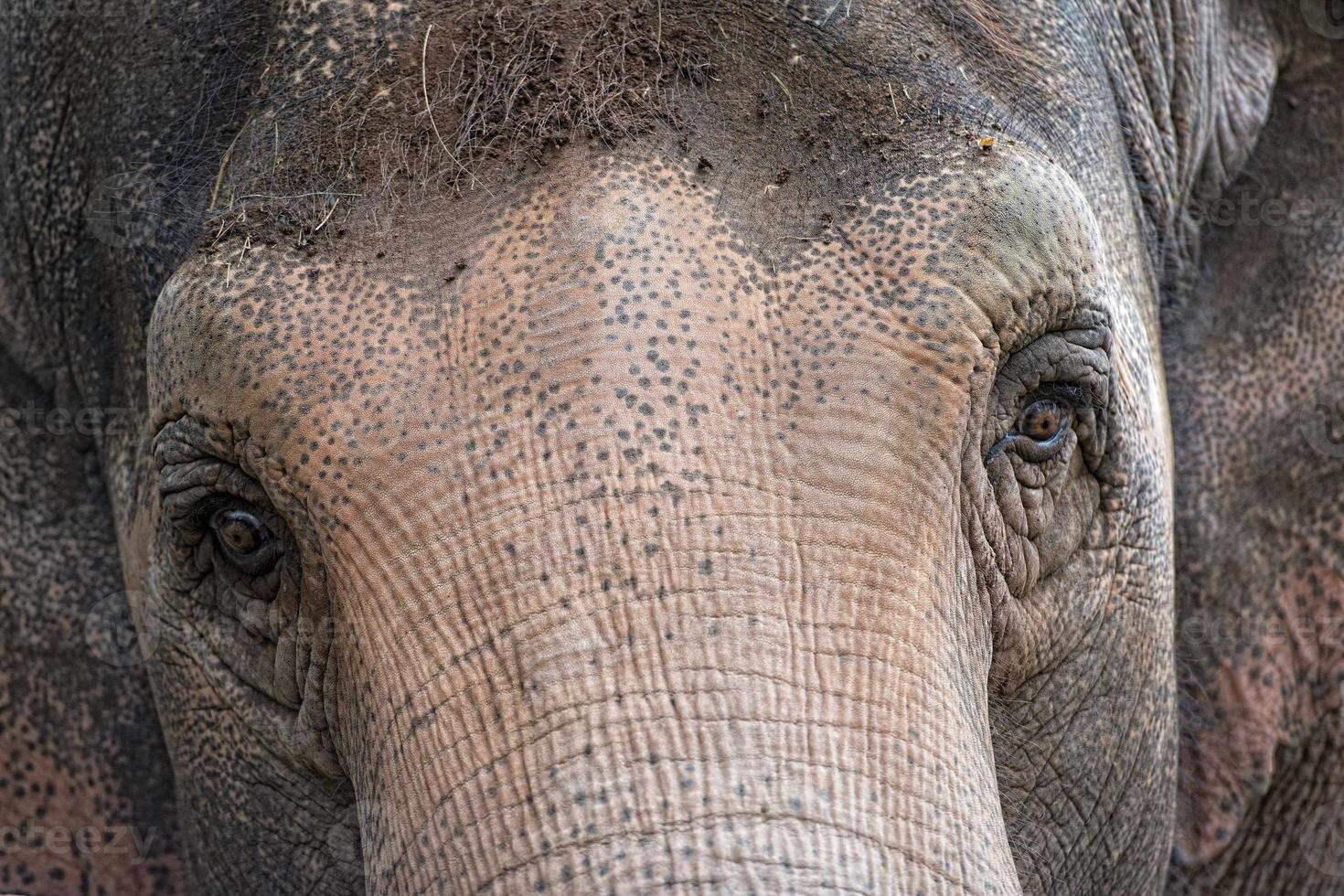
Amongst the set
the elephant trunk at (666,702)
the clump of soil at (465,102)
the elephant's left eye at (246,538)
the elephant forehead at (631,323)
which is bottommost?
the elephant trunk at (666,702)

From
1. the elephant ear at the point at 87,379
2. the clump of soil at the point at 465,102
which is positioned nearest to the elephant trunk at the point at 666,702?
the clump of soil at the point at 465,102

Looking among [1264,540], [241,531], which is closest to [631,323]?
[241,531]

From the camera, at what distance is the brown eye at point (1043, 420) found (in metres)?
1.97

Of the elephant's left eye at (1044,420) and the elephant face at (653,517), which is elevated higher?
the elephant's left eye at (1044,420)

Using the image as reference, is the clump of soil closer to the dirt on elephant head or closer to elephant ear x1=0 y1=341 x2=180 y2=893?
the dirt on elephant head

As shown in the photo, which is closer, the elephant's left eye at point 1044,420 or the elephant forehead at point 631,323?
the elephant forehead at point 631,323

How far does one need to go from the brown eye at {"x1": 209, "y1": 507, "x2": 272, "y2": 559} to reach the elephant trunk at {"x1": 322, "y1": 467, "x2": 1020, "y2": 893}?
24 centimetres

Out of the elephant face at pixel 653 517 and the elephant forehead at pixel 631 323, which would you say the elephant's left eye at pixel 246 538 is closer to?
the elephant face at pixel 653 517

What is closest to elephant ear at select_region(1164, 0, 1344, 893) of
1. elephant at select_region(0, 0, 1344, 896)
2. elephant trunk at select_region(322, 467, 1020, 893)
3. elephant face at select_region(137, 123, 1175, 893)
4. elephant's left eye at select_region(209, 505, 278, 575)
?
elephant at select_region(0, 0, 1344, 896)

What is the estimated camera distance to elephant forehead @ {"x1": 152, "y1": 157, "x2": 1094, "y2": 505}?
1664mm

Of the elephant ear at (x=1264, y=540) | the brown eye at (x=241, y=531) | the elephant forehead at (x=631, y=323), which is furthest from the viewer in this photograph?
the elephant ear at (x=1264, y=540)

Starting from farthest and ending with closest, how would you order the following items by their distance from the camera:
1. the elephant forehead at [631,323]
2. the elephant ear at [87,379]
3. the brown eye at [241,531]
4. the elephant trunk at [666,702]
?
the elephant ear at [87,379]
the brown eye at [241,531]
the elephant forehead at [631,323]
the elephant trunk at [666,702]

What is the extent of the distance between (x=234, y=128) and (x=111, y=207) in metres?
0.27

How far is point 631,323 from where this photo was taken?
5.47 feet
